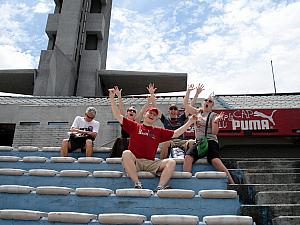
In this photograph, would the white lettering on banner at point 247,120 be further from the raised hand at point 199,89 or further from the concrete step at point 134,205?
the concrete step at point 134,205

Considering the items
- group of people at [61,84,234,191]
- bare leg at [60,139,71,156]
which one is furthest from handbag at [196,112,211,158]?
bare leg at [60,139,71,156]

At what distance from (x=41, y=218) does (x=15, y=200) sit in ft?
Answer: 2.23

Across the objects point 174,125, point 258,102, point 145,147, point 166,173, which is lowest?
point 166,173

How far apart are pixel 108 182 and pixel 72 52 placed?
18777mm

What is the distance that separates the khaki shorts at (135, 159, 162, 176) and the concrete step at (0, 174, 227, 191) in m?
0.10

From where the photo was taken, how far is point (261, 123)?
817 centimetres

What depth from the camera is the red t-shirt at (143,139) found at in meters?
3.60

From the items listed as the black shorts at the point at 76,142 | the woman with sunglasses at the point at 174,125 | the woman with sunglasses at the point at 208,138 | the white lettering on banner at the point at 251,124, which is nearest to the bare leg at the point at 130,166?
the woman with sunglasses at the point at 208,138

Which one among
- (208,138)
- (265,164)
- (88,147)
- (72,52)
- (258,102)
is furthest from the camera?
(72,52)

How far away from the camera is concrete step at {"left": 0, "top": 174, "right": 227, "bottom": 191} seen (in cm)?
342

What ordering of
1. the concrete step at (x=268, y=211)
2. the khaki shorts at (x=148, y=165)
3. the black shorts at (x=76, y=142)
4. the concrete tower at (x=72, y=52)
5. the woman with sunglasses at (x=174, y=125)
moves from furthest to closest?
1. the concrete tower at (x=72, y=52)
2. the black shorts at (x=76, y=142)
3. the woman with sunglasses at (x=174, y=125)
4. the khaki shorts at (x=148, y=165)
5. the concrete step at (x=268, y=211)

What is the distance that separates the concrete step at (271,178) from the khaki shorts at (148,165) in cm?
118

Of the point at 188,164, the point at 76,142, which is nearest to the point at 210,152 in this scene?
the point at 188,164

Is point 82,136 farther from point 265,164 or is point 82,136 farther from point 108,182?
point 265,164
